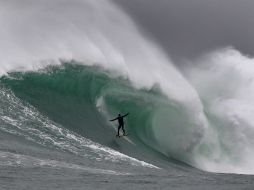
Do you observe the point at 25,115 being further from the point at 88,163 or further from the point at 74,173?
the point at 74,173

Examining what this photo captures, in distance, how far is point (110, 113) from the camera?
30219 millimetres

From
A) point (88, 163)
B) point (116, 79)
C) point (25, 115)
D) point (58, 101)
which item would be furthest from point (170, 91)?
point (88, 163)

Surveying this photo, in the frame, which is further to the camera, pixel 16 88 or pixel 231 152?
pixel 231 152

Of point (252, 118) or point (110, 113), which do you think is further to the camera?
point (252, 118)

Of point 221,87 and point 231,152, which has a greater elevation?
point 221,87

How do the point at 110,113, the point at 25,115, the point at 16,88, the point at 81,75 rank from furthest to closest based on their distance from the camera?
1. the point at 81,75
2. the point at 110,113
3. the point at 16,88
4. the point at 25,115

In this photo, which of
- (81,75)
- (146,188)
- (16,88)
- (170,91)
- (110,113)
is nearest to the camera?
(146,188)

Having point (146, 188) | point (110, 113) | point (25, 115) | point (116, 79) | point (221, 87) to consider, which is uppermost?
point (221, 87)

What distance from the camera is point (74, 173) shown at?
17.6 m

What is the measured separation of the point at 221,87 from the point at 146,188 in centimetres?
2506

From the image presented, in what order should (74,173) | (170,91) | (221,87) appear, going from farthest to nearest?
(221,87) → (170,91) → (74,173)

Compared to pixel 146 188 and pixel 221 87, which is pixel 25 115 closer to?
pixel 146 188

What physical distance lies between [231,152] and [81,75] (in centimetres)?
873

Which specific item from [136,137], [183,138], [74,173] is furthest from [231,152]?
[74,173]
